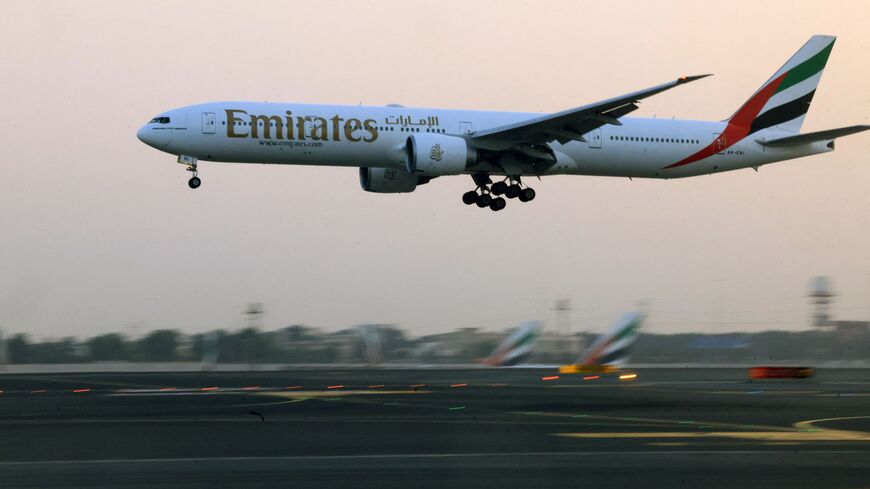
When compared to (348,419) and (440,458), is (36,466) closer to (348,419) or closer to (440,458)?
(440,458)

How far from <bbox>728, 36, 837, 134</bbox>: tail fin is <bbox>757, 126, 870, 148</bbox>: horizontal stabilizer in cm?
100

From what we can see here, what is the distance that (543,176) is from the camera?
4562 centimetres

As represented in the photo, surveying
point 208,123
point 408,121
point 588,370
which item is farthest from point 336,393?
point 588,370

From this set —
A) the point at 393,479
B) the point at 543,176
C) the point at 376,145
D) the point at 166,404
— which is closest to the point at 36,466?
the point at 393,479

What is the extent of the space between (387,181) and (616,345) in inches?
523

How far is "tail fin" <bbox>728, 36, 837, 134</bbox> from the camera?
48125 mm

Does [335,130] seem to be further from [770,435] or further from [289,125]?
[770,435]

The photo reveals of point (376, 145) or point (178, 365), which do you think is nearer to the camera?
point (376, 145)

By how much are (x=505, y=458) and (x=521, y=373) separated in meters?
26.2

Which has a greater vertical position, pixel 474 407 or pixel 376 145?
pixel 376 145

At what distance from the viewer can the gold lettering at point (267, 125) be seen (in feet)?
132

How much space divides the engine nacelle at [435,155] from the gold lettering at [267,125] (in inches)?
180

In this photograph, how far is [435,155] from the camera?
134ft

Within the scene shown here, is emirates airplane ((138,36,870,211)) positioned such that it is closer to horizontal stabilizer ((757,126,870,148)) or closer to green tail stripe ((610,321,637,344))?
horizontal stabilizer ((757,126,870,148))
